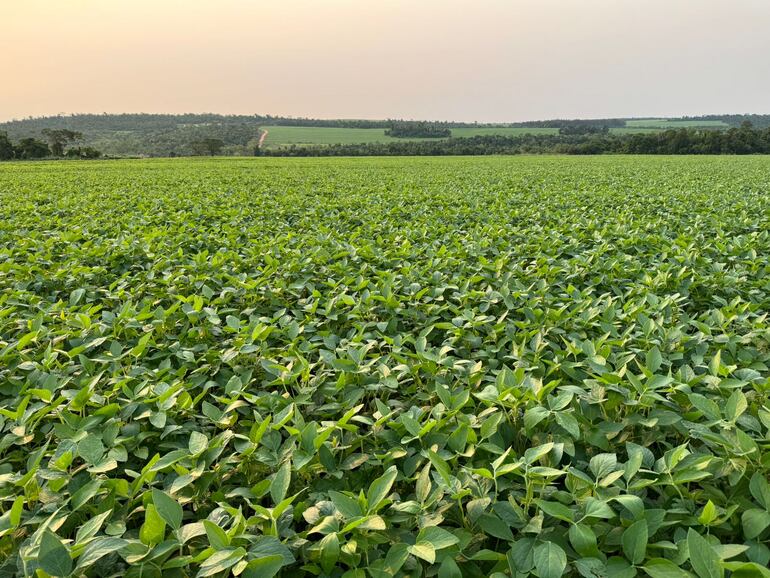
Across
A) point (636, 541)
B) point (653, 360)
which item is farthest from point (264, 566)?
point (653, 360)

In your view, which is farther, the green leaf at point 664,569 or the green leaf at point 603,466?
the green leaf at point 603,466

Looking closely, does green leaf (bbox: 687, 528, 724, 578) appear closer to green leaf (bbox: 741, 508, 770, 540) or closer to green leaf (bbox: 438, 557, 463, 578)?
green leaf (bbox: 741, 508, 770, 540)

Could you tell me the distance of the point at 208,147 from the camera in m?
75.1

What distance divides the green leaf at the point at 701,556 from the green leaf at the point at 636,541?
151mm

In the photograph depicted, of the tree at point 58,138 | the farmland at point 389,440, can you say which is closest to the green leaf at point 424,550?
the farmland at point 389,440

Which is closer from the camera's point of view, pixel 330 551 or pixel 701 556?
pixel 701 556

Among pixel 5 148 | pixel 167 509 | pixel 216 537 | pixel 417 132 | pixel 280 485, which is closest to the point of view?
pixel 216 537

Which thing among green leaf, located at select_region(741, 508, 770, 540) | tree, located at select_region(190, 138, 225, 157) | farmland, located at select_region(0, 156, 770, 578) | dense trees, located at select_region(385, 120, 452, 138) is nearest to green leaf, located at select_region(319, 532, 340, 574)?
farmland, located at select_region(0, 156, 770, 578)

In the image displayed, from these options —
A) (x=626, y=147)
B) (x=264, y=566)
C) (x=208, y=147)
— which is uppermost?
(x=208, y=147)

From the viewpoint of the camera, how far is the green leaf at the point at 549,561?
1.13 meters

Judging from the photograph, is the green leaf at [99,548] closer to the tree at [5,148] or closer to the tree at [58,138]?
the tree at [5,148]

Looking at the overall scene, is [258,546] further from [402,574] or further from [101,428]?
[101,428]

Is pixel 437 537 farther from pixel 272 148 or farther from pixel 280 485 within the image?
pixel 272 148

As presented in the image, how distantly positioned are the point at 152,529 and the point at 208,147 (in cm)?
8303
